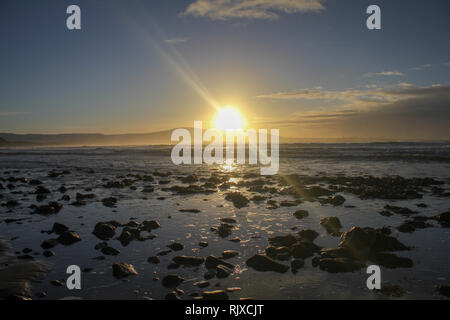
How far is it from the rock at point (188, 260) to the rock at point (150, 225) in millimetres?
2993

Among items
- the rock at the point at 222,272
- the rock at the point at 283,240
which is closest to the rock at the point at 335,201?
the rock at the point at 283,240

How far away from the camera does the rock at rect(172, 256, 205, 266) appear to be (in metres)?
7.07

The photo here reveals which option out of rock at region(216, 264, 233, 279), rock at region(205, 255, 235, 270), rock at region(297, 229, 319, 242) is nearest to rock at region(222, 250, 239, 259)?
rock at region(205, 255, 235, 270)

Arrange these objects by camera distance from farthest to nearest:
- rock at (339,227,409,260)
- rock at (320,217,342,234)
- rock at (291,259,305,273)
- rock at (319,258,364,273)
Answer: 1. rock at (320,217,342,234)
2. rock at (339,227,409,260)
3. rock at (291,259,305,273)
4. rock at (319,258,364,273)

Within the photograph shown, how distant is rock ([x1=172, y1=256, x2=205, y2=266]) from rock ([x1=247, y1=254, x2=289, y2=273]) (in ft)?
4.03

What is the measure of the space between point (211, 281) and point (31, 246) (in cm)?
572

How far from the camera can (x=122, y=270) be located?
650 centimetres

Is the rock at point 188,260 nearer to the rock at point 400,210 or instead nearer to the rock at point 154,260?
the rock at point 154,260

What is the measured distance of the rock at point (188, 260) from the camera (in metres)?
7.07

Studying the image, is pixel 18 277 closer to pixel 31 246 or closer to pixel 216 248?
pixel 31 246

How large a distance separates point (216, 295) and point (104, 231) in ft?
16.8

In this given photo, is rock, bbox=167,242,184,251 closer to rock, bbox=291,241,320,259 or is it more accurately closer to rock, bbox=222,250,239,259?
rock, bbox=222,250,239,259
